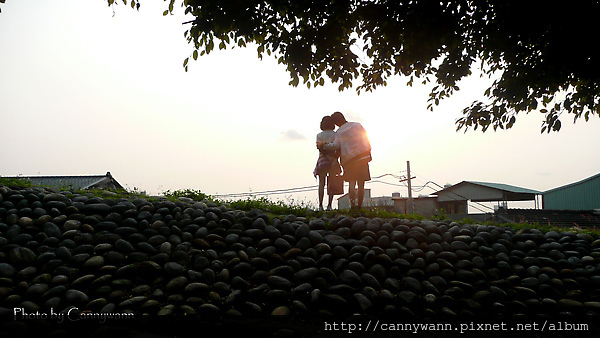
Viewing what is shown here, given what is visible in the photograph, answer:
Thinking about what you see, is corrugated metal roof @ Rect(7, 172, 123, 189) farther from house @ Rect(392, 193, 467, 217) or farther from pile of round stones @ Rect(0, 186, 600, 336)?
house @ Rect(392, 193, 467, 217)

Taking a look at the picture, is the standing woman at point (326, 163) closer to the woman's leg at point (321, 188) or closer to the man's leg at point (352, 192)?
the woman's leg at point (321, 188)

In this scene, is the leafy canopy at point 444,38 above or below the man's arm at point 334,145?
above

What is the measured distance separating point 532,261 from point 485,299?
1.88m

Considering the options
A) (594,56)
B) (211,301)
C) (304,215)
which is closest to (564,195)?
(594,56)

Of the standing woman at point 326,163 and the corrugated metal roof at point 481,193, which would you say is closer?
the standing woman at point 326,163

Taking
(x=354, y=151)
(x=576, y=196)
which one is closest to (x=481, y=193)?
(x=576, y=196)

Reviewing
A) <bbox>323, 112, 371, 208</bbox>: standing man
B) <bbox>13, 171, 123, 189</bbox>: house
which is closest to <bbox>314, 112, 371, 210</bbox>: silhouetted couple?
<bbox>323, 112, 371, 208</bbox>: standing man

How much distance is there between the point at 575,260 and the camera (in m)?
7.16

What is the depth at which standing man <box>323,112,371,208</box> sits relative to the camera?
29.4 ft

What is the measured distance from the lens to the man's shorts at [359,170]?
897 centimetres

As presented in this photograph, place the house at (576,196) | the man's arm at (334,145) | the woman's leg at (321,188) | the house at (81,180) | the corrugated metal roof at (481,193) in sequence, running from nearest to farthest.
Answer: the man's arm at (334,145)
the woman's leg at (321,188)
the house at (81,180)
the house at (576,196)
the corrugated metal roof at (481,193)

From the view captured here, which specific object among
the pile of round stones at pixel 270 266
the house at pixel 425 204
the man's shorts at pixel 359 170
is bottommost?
the pile of round stones at pixel 270 266

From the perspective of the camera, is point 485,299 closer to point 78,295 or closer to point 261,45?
point 78,295

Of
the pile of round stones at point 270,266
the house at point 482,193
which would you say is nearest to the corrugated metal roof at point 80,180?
the pile of round stones at point 270,266
